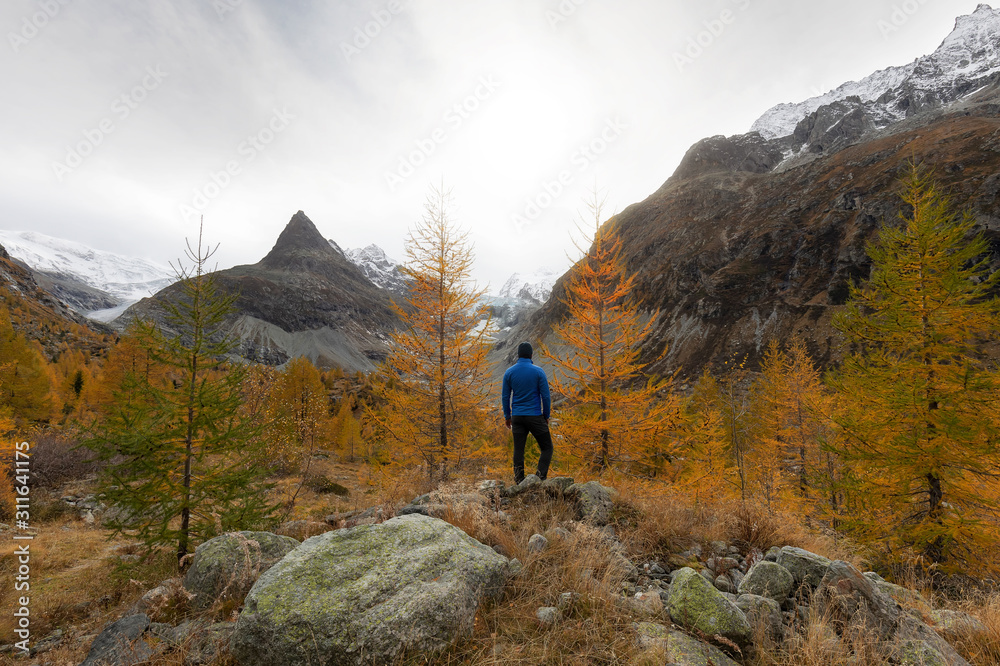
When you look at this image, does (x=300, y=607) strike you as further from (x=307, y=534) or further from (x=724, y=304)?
(x=724, y=304)

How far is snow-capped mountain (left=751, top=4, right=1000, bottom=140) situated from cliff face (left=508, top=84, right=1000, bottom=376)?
4708 centimetres

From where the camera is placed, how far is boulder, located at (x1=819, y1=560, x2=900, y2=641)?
2.93 m

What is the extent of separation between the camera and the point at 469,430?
1088cm

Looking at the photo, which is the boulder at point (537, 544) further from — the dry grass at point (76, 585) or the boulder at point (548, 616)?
the dry grass at point (76, 585)

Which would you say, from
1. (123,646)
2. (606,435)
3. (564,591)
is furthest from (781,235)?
(123,646)

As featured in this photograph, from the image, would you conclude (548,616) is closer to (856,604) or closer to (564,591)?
(564,591)

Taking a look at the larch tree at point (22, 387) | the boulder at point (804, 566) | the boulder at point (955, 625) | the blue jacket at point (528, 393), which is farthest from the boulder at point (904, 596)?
the larch tree at point (22, 387)

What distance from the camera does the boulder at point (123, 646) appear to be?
2.85m

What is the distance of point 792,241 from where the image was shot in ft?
251

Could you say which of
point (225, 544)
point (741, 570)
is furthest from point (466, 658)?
point (741, 570)

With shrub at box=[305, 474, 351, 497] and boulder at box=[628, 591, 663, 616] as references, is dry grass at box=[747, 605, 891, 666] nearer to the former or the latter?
boulder at box=[628, 591, 663, 616]

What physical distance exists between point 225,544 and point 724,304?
8556cm

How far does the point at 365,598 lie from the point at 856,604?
386 centimetres

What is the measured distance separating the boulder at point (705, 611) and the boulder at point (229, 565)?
3.86 metres
